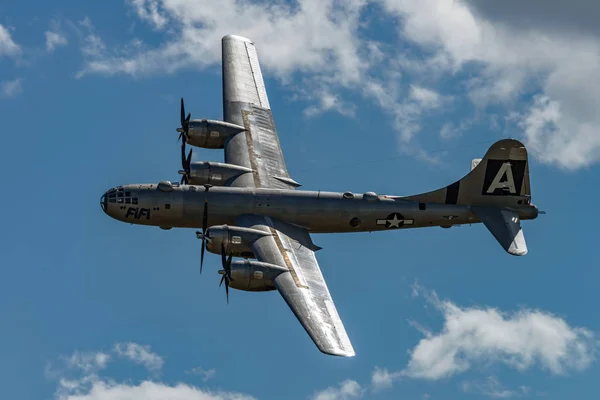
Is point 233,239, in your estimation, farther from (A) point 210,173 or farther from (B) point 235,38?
(B) point 235,38

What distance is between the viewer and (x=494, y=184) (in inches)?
3002

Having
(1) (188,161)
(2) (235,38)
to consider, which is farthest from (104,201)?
(2) (235,38)

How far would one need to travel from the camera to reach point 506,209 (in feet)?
250

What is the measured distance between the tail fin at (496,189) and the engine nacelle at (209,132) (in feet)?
43.7

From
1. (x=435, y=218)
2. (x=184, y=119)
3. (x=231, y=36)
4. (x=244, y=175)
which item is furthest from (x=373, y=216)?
(x=231, y=36)

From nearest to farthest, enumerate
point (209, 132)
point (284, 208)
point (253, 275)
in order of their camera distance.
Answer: point (253, 275) < point (284, 208) < point (209, 132)

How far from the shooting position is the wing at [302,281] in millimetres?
63875

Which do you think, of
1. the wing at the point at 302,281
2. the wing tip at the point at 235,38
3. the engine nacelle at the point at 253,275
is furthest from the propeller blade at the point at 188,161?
the wing tip at the point at 235,38

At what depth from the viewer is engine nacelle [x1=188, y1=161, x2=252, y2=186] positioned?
252ft

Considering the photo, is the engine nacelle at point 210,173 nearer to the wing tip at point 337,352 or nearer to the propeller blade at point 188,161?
the propeller blade at point 188,161

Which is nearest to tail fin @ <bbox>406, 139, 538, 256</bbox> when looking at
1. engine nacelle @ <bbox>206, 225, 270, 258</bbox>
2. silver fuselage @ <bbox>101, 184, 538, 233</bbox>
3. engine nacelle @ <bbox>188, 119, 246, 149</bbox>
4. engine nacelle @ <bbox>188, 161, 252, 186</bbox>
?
silver fuselage @ <bbox>101, 184, 538, 233</bbox>

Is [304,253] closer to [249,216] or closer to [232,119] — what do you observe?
[249,216]

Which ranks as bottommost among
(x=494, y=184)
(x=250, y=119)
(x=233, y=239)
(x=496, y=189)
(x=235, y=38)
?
(x=233, y=239)

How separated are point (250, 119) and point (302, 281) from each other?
58.1 ft
